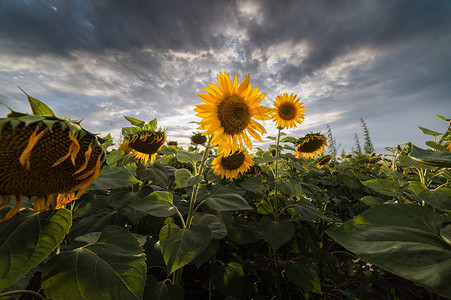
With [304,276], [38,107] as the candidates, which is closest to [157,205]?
[38,107]

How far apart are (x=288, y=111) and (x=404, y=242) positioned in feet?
11.5

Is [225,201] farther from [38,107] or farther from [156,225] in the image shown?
[38,107]

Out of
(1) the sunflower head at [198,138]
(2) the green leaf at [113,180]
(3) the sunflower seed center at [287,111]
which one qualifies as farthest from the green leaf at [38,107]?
(1) the sunflower head at [198,138]

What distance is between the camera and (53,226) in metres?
0.73

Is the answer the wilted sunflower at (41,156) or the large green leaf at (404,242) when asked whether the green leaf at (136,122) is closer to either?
the wilted sunflower at (41,156)

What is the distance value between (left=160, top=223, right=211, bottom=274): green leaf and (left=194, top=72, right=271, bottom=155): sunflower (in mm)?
915

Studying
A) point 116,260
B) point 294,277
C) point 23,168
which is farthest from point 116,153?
point 294,277

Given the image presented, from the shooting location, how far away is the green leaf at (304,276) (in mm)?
1641

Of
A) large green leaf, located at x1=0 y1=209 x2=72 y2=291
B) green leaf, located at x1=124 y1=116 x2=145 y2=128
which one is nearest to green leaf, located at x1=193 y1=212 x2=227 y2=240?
large green leaf, located at x1=0 y1=209 x2=72 y2=291

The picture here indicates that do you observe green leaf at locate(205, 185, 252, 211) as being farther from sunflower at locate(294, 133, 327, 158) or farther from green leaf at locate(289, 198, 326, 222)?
sunflower at locate(294, 133, 327, 158)

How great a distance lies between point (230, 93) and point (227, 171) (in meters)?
1.32

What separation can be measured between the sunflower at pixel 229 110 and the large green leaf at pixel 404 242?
1393mm

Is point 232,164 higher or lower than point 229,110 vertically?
lower

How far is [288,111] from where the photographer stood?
389cm
